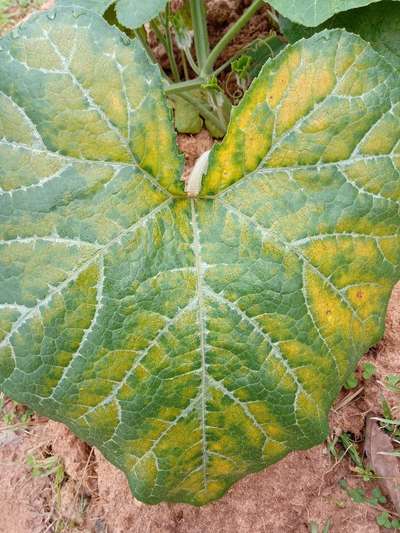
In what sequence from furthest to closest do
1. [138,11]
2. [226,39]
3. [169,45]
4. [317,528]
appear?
[169,45] < [226,39] < [317,528] < [138,11]

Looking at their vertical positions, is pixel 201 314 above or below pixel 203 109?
below

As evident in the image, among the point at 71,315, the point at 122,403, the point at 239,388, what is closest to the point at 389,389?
the point at 239,388

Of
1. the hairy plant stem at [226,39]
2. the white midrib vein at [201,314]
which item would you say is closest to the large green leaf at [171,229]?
the white midrib vein at [201,314]

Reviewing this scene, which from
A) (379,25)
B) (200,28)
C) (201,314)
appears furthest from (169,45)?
(201,314)

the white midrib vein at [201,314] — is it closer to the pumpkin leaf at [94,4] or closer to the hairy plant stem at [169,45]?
the pumpkin leaf at [94,4]

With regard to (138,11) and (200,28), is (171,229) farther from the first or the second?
(200,28)
